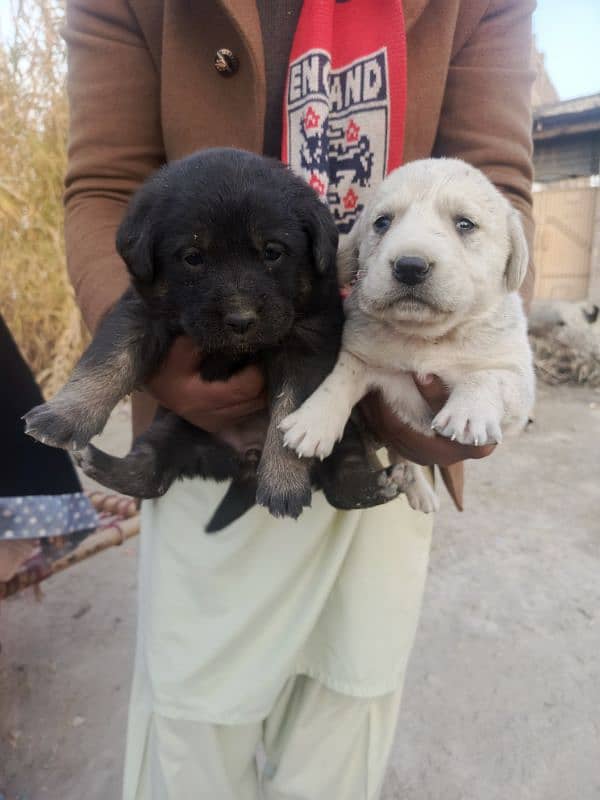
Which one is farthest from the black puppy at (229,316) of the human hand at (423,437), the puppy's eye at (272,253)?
the human hand at (423,437)

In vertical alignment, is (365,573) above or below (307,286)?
below

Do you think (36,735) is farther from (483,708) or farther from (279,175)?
(279,175)

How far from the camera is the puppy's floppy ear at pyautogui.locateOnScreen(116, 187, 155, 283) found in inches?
66.3

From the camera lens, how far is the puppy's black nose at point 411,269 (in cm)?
164

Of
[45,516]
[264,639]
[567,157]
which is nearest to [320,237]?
[264,639]

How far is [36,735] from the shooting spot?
3.16 m

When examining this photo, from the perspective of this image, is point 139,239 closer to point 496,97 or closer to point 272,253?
point 272,253

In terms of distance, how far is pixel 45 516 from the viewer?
312 cm

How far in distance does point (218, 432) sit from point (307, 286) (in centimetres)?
56

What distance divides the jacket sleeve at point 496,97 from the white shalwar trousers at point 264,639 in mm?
1037

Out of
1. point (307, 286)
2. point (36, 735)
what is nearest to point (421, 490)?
point (307, 286)

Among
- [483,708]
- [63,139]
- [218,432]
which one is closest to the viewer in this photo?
[218,432]

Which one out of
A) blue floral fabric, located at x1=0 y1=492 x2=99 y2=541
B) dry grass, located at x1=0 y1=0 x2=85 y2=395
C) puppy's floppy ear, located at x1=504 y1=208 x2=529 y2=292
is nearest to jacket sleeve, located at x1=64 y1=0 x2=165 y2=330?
puppy's floppy ear, located at x1=504 y1=208 x2=529 y2=292

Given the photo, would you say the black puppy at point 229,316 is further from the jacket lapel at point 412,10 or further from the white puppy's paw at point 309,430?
the jacket lapel at point 412,10
